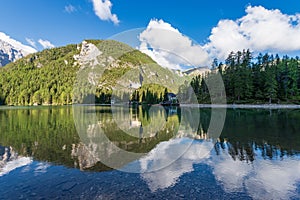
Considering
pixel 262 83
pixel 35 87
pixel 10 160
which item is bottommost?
pixel 10 160

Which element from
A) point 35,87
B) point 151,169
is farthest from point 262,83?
point 35,87

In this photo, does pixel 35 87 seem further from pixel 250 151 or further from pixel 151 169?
pixel 250 151

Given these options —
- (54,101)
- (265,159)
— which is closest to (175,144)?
(265,159)

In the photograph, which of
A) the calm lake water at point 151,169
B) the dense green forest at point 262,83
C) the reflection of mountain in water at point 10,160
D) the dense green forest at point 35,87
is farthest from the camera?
the dense green forest at point 35,87

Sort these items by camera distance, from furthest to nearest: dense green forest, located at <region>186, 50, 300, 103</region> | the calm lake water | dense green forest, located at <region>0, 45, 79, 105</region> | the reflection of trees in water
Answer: dense green forest, located at <region>0, 45, 79, 105</region> → dense green forest, located at <region>186, 50, 300, 103</region> → the reflection of trees in water → the calm lake water

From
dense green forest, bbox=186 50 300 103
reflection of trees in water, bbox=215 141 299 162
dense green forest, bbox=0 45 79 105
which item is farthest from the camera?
dense green forest, bbox=0 45 79 105

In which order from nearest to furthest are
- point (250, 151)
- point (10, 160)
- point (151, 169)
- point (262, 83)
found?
point (151, 169) < point (10, 160) < point (250, 151) < point (262, 83)

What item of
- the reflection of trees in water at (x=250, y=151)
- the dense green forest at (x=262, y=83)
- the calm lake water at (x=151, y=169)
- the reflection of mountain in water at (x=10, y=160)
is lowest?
the reflection of mountain in water at (x=10, y=160)

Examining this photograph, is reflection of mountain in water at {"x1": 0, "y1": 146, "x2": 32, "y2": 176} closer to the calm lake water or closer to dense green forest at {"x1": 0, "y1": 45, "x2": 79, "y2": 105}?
the calm lake water

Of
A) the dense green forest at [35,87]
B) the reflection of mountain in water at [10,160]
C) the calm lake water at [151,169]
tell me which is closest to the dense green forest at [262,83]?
the calm lake water at [151,169]

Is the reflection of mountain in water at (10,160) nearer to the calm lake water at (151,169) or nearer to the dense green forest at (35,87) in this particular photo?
the calm lake water at (151,169)

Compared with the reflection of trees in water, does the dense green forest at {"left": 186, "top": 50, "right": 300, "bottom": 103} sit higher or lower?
higher

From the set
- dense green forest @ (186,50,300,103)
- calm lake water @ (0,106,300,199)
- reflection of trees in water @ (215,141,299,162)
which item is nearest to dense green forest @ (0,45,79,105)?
dense green forest @ (186,50,300,103)

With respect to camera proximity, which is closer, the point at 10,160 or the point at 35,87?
the point at 10,160
